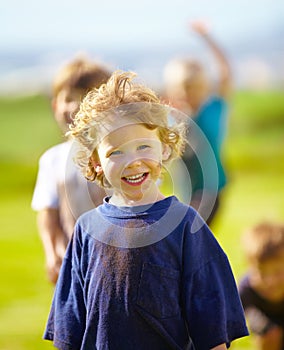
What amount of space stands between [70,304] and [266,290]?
6.48ft

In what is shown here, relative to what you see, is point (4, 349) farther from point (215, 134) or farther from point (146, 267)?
point (146, 267)

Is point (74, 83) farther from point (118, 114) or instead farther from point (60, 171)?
point (118, 114)

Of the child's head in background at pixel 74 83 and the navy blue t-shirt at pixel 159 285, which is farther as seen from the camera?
the child's head in background at pixel 74 83

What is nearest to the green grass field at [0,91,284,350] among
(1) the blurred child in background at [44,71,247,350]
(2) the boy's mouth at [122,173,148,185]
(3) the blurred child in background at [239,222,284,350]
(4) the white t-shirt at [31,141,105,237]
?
(3) the blurred child in background at [239,222,284,350]

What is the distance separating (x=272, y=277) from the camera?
4.00m

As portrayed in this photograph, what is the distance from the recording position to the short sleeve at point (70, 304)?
221cm

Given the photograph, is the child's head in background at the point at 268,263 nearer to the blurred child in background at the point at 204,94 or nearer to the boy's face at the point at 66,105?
the blurred child in background at the point at 204,94

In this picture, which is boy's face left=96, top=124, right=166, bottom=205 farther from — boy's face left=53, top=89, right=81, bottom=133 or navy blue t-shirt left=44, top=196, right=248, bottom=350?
boy's face left=53, top=89, right=81, bottom=133

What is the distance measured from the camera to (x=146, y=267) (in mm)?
2086

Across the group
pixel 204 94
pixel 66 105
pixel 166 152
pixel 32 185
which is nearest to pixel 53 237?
pixel 66 105

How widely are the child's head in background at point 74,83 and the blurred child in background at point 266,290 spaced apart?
55.7 inches

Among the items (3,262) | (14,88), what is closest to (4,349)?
(3,262)

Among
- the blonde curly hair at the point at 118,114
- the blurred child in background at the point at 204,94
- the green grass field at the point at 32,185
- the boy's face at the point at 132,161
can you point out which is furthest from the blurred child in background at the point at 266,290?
the boy's face at the point at 132,161

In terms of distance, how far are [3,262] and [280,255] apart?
2.92 meters
